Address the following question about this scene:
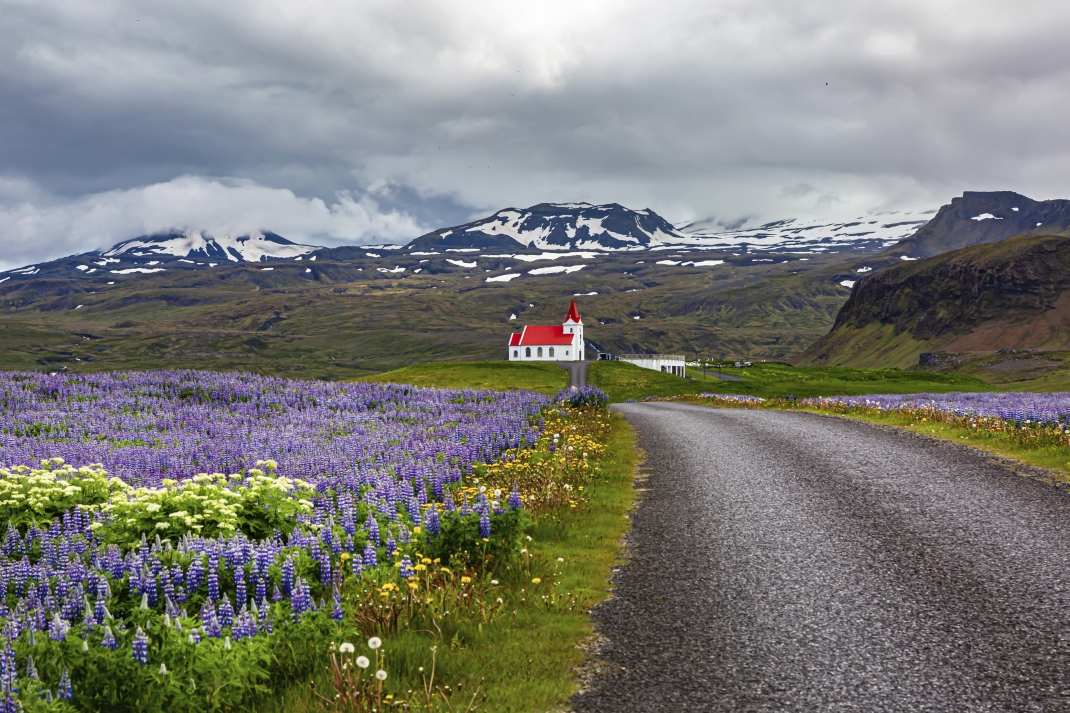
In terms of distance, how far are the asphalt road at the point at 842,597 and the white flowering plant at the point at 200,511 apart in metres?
5.04

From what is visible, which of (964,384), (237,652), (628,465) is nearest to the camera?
(237,652)

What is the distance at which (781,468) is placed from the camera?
2053 cm

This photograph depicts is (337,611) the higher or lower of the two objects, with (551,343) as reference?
lower

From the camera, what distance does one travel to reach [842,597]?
10195mm

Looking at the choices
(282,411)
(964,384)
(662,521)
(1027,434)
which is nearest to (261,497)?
(662,521)

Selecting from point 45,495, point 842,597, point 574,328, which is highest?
point 574,328

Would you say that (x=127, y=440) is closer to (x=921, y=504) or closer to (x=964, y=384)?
(x=921, y=504)

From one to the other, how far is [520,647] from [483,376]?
250ft

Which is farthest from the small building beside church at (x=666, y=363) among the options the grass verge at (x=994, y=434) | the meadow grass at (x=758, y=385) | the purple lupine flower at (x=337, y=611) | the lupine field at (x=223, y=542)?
the purple lupine flower at (x=337, y=611)

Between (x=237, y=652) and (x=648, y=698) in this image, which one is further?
(x=648, y=698)

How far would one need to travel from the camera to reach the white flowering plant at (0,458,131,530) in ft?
37.0

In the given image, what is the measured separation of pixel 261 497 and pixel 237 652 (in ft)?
16.1

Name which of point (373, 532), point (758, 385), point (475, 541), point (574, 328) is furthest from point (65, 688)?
point (574, 328)

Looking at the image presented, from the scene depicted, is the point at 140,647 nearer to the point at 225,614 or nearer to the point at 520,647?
the point at 225,614
